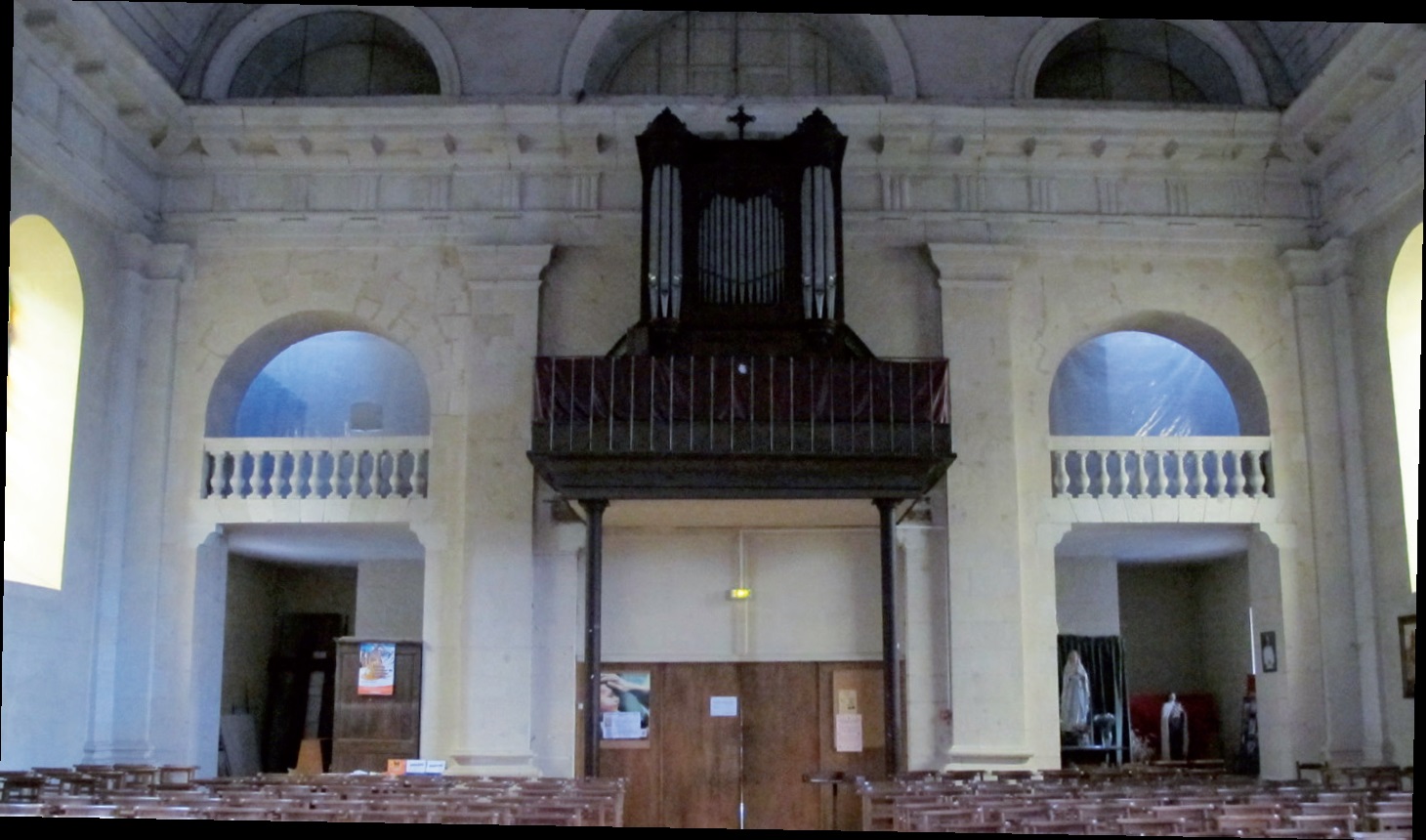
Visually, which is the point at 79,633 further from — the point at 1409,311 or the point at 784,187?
the point at 1409,311

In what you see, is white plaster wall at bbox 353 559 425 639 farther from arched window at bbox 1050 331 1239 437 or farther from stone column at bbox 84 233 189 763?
arched window at bbox 1050 331 1239 437

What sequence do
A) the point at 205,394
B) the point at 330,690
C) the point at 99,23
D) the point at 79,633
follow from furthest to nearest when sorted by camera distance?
1. the point at 330,690
2. the point at 205,394
3. the point at 79,633
4. the point at 99,23

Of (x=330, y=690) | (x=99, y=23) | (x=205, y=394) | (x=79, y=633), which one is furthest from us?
(x=330, y=690)

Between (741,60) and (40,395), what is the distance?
968cm

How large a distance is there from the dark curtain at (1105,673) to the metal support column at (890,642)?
5784mm

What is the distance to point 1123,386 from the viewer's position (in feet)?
71.6

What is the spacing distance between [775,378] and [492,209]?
4.92m

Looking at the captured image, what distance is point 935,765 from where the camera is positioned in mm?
17359

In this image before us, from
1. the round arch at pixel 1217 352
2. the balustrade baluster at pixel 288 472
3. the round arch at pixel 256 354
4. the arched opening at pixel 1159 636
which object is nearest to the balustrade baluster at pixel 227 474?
the round arch at pixel 256 354

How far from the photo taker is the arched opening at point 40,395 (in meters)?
15.8

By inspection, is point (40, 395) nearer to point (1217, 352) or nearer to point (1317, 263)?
point (1217, 352)

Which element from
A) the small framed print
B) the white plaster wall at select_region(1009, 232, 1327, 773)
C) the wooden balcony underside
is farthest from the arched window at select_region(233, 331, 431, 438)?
the small framed print

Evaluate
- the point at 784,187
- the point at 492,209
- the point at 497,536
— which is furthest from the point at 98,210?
the point at 784,187

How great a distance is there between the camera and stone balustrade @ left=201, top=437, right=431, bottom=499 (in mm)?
17859
